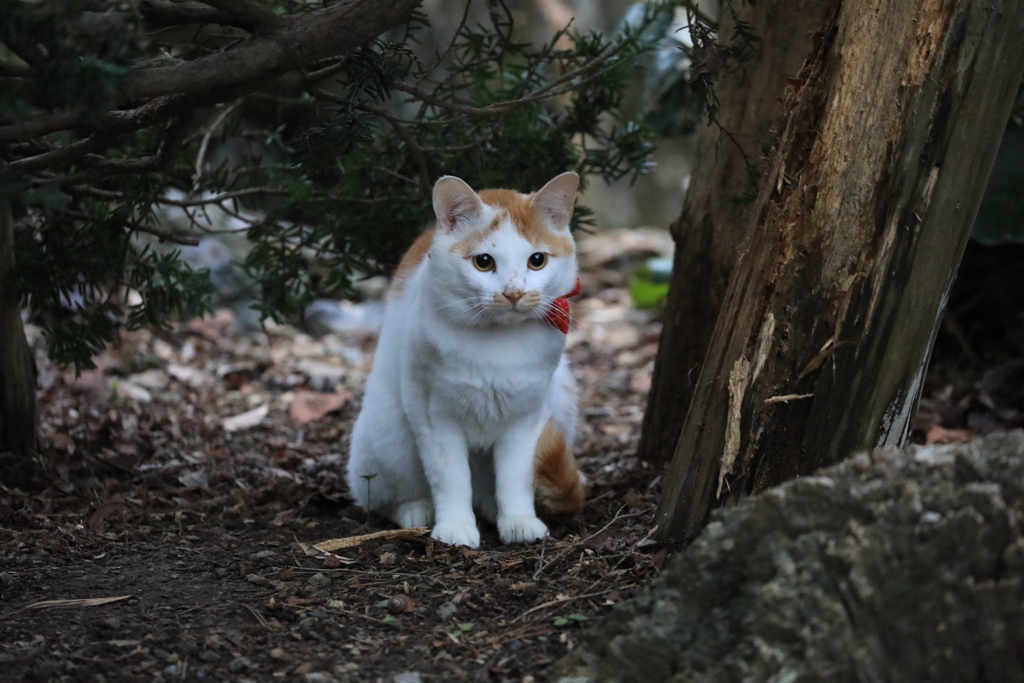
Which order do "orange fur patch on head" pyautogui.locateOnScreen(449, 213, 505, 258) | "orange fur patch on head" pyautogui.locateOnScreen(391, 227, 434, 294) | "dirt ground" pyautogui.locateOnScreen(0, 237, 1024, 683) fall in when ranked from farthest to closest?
"orange fur patch on head" pyautogui.locateOnScreen(391, 227, 434, 294) < "orange fur patch on head" pyautogui.locateOnScreen(449, 213, 505, 258) < "dirt ground" pyautogui.locateOnScreen(0, 237, 1024, 683)

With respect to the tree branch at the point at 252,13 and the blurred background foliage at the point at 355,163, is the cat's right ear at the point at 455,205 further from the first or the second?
the tree branch at the point at 252,13

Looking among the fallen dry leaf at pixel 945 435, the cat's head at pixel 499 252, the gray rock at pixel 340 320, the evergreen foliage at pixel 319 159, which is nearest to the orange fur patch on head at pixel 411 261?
the evergreen foliage at pixel 319 159

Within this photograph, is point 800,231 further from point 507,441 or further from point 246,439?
point 246,439

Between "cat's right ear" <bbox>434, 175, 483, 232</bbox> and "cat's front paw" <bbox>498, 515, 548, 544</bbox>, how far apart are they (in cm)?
92

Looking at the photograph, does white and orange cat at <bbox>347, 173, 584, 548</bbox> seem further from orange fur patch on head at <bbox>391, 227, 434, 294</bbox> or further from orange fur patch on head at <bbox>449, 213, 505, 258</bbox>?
orange fur patch on head at <bbox>391, 227, 434, 294</bbox>

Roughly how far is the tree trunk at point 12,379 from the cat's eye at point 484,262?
67.7 inches

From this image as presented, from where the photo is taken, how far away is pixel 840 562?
1690mm

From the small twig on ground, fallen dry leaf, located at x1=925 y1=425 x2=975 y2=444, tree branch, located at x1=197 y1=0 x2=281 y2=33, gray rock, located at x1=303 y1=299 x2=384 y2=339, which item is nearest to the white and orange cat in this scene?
the small twig on ground

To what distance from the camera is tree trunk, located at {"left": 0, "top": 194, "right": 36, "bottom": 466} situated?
10.7 feet

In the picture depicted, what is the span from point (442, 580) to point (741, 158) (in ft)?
6.35

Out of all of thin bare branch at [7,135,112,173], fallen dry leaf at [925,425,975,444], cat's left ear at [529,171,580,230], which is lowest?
fallen dry leaf at [925,425,975,444]

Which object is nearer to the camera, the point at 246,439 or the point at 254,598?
the point at 254,598

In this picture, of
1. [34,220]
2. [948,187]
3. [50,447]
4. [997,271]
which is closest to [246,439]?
[50,447]

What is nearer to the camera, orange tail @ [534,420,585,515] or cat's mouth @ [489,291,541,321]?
cat's mouth @ [489,291,541,321]
